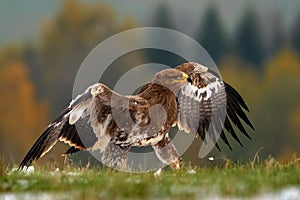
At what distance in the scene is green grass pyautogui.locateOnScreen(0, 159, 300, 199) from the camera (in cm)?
978

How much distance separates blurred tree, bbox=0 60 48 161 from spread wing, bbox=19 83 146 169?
68.1m

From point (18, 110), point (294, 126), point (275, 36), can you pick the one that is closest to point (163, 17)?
point (275, 36)

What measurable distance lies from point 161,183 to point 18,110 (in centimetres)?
8557

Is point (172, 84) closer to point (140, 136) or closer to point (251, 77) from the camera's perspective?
point (140, 136)

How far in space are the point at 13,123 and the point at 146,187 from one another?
8229 cm

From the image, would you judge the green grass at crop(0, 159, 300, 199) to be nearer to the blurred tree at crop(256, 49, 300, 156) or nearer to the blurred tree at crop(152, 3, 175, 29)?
the blurred tree at crop(256, 49, 300, 156)

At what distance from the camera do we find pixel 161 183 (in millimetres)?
10711

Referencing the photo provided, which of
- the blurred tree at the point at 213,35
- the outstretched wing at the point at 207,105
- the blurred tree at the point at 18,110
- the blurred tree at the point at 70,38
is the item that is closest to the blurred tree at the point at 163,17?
the blurred tree at the point at 213,35

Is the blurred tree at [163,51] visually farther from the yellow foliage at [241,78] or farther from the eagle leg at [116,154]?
the eagle leg at [116,154]

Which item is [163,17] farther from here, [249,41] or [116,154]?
[116,154]

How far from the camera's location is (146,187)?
10258 millimetres

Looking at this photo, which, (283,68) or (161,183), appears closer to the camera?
(161,183)

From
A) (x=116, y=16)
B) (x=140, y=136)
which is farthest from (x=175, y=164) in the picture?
(x=116, y=16)

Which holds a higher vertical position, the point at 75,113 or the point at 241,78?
the point at 75,113
